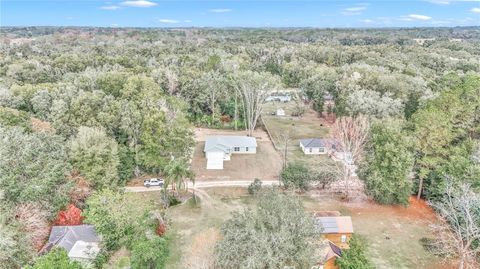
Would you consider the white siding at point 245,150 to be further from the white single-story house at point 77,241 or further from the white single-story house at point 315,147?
the white single-story house at point 77,241

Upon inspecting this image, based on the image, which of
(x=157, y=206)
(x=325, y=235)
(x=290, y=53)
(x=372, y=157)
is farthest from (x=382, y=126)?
(x=290, y=53)

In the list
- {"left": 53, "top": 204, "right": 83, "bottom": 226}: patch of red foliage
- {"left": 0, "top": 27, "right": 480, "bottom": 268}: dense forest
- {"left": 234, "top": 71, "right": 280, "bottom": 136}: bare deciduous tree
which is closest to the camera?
{"left": 0, "top": 27, "right": 480, "bottom": 268}: dense forest

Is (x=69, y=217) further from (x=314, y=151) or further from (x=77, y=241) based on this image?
(x=314, y=151)

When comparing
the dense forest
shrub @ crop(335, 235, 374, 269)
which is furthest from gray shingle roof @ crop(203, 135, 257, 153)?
shrub @ crop(335, 235, 374, 269)

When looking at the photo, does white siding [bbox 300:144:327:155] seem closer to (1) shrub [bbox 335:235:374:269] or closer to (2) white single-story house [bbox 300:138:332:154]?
(2) white single-story house [bbox 300:138:332:154]

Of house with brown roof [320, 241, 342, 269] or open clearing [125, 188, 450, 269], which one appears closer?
house with brown roof [320, 241, 342, 269]

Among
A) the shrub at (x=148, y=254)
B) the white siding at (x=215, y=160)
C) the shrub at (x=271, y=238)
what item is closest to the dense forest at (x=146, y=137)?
the shrub at (x=148, y=254)

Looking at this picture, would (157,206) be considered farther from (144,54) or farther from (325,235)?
(144,54)
